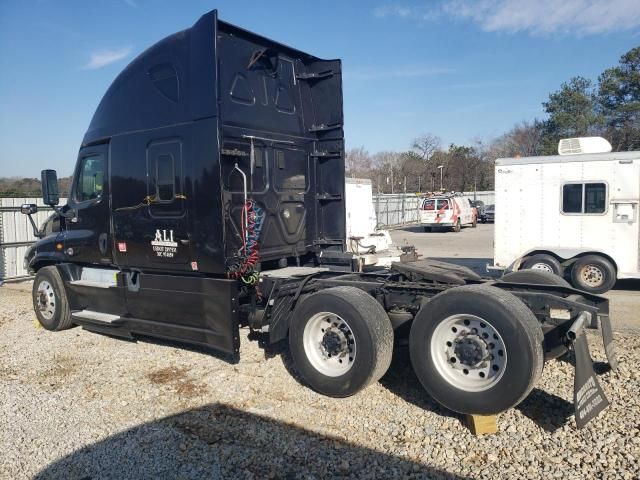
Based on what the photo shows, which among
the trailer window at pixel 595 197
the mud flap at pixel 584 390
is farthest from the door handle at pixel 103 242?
the trailer window at pixel 595 197

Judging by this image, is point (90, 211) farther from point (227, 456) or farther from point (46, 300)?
point (227, 456)

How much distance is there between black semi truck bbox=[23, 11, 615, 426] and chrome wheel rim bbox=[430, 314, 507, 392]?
12mm

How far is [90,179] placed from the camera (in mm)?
7145

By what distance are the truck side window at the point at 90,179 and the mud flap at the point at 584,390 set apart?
5.92m

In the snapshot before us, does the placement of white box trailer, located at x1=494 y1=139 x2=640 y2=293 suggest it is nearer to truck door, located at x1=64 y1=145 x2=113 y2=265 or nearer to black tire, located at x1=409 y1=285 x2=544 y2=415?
black tire, located at x1=409 y1=285 x2=544 y2=415

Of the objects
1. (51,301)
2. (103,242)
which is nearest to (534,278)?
(103,242)

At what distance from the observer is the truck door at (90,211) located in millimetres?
6855

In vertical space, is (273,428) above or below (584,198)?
below

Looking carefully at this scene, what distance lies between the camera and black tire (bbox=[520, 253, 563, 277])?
10594mm

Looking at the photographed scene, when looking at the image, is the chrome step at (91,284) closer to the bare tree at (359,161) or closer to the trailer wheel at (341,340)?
the trailer wheel at (341,340)

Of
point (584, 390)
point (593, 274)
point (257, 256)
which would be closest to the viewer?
point (584, 390)

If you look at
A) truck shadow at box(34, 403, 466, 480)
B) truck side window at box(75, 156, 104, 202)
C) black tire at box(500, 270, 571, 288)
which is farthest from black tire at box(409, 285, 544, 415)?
truck side window at box(75, 156, 104, 202)

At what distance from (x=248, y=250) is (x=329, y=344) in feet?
5.17

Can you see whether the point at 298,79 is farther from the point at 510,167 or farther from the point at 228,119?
the point at 510,167
